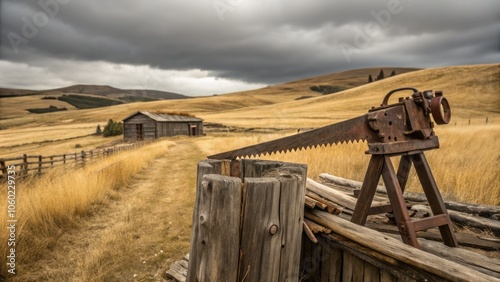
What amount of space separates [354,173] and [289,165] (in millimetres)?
5111

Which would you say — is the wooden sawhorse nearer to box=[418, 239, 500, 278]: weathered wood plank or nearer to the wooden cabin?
box=[418, 239, 500, 278]: weathered wood plank

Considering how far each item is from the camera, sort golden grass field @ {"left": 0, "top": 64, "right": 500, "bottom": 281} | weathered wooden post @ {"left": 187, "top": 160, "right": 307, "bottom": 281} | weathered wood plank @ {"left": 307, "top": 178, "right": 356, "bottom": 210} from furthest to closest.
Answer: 1. golden grass field @ {"left": 0, "top": 64, "right": 500, "bottom": 281}
2. weathered wood plank @ {"left": 307, "top": 178, "right": 356, "bottom": 210}
3. weathered wooden post @ {"left": 187, "top": 160, "right": 307, "bottom": 281}

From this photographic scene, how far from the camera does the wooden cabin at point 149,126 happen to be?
33934 millimetres

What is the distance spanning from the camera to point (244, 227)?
1.81 m

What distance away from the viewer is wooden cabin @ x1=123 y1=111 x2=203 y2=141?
111ft

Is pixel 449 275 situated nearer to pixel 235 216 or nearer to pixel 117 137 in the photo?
pixel 235 216

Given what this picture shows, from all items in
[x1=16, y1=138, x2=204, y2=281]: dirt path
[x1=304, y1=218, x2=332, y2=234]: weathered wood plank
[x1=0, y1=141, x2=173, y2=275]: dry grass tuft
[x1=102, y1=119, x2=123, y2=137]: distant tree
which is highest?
[x1=304, y1=218, x2=332, y2=234]: weathered wood plank

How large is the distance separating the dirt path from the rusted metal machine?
2806mm

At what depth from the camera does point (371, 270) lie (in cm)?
219

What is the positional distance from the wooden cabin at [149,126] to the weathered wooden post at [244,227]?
33543 mm

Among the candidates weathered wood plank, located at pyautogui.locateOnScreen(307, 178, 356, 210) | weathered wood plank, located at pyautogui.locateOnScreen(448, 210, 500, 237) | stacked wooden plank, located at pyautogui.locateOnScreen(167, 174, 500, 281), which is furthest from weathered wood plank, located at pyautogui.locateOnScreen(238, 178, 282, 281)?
weathered wood plank, located at pyautogui.locateOnScreen(448, 210, 500, 237)

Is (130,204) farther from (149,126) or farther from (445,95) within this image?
(445,95)

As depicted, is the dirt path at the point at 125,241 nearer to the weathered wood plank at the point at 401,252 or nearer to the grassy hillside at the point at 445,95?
the weathered wood plank at the point at 401,252

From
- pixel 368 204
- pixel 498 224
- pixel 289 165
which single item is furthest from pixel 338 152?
pixel 289 165
